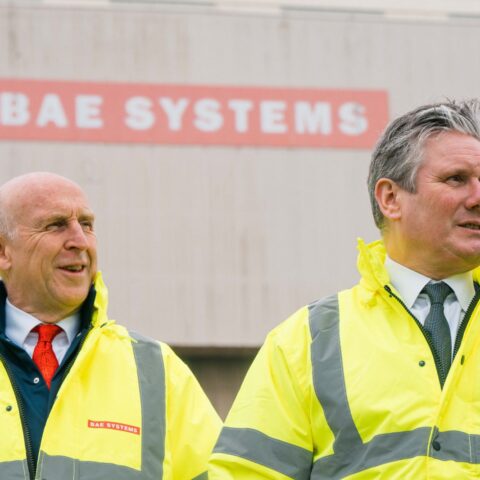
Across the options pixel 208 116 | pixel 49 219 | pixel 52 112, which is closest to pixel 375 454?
pixel 49 219

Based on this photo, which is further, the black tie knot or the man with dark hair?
the man with dark hair

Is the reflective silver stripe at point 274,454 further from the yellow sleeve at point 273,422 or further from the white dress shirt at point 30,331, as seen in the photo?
the white dress shirt at point 30,331

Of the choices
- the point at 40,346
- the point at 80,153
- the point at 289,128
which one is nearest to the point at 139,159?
the point at 80,153

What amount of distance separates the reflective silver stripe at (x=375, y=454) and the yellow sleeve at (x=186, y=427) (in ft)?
1.69

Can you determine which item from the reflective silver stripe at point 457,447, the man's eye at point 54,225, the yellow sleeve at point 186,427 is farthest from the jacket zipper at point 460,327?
the man's eye at point 54,225

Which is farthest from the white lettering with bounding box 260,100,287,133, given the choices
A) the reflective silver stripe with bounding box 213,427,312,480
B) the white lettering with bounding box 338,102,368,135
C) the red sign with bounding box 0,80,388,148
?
the reflective silver stripe with bounding box 213,427,312,480

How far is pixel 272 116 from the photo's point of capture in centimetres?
2164

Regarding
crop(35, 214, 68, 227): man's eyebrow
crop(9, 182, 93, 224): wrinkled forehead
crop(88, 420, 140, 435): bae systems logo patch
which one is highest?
crop(9, 182, 93, 224): wrinkled forehead

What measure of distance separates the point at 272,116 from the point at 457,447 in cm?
1838

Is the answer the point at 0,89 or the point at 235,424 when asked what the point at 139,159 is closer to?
the point at 0,89

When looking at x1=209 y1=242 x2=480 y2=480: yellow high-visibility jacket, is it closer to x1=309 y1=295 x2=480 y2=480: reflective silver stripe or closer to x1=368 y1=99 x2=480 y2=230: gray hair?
x1=309 y1=295 x2=480 y2=480: reflective silver stripe

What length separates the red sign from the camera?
21234 millimetres

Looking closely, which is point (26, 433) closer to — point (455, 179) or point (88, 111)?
point (455, 179)

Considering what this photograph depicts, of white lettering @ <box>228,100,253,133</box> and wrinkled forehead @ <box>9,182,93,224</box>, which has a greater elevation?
white lettering @ <box>228,100,253,133</box>
